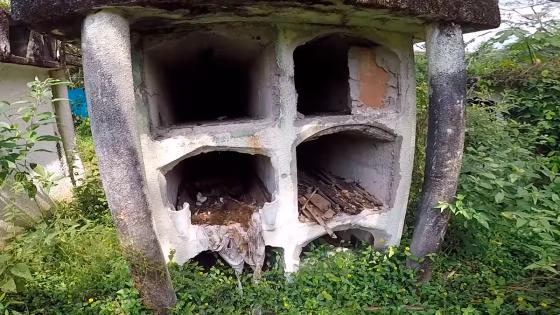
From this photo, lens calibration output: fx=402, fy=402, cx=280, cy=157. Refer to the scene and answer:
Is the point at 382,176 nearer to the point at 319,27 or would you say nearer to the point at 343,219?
the point at 343,219

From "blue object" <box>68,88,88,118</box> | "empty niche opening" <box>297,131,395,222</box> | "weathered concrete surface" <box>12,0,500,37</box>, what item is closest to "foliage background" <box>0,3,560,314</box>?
"empty niche opening" <box>297,131,395,222</box>

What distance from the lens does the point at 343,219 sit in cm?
368

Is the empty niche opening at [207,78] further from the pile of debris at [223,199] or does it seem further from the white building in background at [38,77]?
the white building in background at [38,77]

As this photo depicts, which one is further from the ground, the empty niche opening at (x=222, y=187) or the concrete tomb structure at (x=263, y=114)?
the concrete tomb structure at (x=263, y=114)

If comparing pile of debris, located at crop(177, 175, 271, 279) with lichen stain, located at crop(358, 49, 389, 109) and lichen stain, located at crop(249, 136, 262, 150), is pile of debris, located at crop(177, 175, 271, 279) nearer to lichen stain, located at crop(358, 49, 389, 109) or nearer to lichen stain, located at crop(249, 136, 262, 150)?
lichen stain, located at crop(249, 136, 262, 150)

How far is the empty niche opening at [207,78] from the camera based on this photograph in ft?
11.8

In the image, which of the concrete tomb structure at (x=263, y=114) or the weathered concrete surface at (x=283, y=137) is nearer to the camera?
the concrete tomb structure at (x=263, y=114)

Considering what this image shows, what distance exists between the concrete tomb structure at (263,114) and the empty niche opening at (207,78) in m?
0.03

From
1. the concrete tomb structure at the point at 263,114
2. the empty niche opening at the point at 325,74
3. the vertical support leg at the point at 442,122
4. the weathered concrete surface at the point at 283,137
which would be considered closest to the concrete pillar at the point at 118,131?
the concrete tomb structure at the point at 263,114

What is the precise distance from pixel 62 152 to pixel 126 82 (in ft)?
12.2

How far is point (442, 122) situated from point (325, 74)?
1784mm

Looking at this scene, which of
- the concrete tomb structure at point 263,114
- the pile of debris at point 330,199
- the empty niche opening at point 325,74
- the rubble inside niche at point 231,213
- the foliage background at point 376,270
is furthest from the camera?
the empty niche opening at point 325,74

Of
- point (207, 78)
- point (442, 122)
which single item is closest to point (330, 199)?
point (442, 122)

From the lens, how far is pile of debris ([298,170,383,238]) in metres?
3.74
